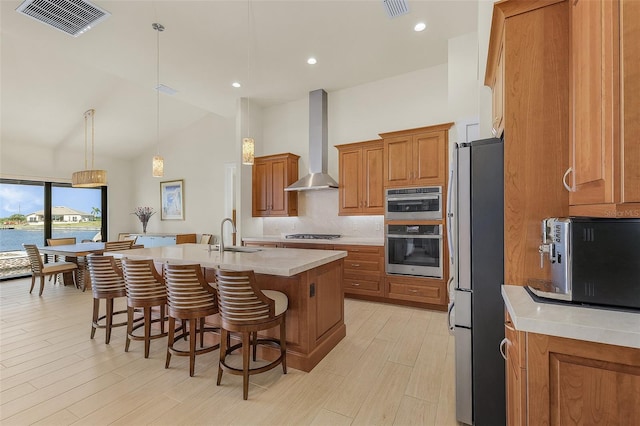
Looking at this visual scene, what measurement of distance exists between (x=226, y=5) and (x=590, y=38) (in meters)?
3.13

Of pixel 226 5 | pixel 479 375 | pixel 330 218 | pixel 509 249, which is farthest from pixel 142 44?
pixel 479 375

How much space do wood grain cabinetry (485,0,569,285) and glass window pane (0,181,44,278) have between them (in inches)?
334

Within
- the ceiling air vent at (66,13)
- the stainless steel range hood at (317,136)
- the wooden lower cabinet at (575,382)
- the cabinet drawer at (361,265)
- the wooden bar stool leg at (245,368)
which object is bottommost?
the wooden bar stool leg at (245,368)

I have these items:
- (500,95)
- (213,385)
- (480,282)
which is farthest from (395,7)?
(213,385)

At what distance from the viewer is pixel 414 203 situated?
155 inches

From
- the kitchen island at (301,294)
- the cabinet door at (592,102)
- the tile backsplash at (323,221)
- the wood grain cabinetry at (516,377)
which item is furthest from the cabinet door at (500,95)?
the tile backsplash at (323,221)

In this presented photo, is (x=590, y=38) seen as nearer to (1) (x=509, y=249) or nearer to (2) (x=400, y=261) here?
(1) (x=509, y=249)

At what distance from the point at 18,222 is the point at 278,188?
Result: 5.62m

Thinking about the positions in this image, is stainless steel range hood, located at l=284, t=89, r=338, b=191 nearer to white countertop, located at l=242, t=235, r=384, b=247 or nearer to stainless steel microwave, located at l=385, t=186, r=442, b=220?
white countertop, located at l=242, t=235, r=384, b=247

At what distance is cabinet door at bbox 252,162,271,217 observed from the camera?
5.37 metres

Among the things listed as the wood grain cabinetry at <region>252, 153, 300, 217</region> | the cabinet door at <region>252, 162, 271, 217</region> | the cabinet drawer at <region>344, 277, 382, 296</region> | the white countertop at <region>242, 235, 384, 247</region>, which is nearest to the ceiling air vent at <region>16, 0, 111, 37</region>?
the wood grain cabinetry at <region>252, 153, 300, 217</region>

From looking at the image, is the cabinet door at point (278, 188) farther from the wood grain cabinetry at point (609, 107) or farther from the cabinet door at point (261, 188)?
the wood grain cabinetry at point (609, 107)

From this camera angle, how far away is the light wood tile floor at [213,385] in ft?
6.01

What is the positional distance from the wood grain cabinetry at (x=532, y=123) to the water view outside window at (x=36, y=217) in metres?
8.49
